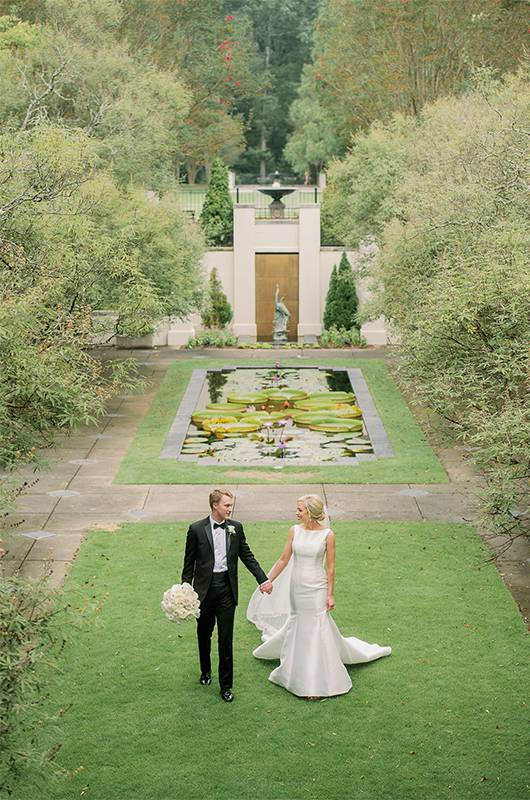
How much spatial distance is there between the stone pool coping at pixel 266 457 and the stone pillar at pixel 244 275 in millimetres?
7102

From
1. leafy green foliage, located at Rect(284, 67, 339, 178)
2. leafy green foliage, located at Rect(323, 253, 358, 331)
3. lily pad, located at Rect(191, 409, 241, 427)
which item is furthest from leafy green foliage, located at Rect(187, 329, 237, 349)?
leafy green foliage, located at Rect(284, 67, 339, 178)

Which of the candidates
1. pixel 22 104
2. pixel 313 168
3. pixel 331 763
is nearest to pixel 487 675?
pixel 331 763

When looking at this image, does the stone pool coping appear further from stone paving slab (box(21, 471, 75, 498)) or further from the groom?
the groom

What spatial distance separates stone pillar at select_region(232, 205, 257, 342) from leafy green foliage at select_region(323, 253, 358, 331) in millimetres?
2858

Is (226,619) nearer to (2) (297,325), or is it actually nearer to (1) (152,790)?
(1) (152,790)

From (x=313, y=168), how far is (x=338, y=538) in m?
60.3

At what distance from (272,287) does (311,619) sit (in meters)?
28.8

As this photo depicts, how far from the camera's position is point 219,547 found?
35.6 feet

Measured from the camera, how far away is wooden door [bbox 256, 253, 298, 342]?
39.3 meters

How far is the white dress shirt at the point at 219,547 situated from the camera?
35.6 feet

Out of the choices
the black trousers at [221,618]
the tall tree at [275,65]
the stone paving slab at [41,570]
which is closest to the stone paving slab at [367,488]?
the stone paving slab at [41,570]

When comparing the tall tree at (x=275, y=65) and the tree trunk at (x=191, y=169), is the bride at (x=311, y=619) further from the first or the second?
the tall tree at (x=275, y=65)

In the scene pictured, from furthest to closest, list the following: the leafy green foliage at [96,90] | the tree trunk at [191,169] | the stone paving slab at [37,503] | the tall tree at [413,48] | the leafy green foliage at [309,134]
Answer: the tree trunk at [191,169] < the leafy green foliage at [309,134] < the tall tree at [413,48] < the leafy green foliage at [96,90] < the stone paving slab at [37,503]

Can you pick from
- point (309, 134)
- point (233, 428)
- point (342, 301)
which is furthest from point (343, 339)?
point (309, 134)
